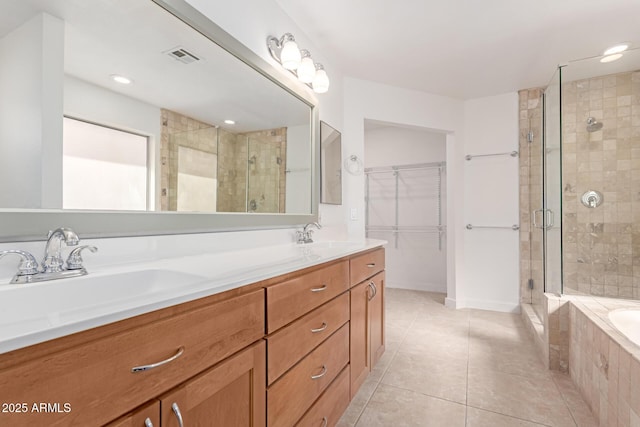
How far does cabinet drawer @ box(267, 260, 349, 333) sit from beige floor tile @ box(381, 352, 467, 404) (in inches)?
33.6

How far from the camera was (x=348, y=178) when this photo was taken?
2.68m

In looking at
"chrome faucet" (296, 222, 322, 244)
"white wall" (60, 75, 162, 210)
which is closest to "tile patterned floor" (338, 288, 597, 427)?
"chrome faucet" (296, 222, 322, 244)

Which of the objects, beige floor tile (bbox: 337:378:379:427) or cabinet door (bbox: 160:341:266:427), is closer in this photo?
cabinet door (bbox: 160:341:266:427)

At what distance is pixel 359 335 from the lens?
1626 millimetres

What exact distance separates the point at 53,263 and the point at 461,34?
260 cm

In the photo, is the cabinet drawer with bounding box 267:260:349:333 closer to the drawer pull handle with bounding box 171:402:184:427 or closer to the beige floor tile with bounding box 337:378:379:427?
the drawer pull handle with bounding box 171:402:184:427

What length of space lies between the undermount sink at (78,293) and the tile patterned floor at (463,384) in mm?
1149

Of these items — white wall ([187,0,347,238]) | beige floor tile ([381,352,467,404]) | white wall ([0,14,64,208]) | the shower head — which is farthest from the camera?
the shower head

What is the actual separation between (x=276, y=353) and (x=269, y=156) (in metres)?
1.14

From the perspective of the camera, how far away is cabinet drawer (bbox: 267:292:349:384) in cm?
92

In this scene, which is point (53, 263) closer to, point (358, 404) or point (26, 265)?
point (26, 265)

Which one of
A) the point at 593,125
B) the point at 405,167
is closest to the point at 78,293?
the point at 593,125

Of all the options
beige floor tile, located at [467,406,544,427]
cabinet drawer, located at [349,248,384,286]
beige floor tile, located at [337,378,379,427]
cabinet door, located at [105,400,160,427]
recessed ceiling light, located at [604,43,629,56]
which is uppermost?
recessed ceiling light, located at [604,43,629,56]

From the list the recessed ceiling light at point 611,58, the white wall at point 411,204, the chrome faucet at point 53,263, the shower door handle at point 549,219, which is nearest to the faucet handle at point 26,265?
the chrome faucet at point 53,263
